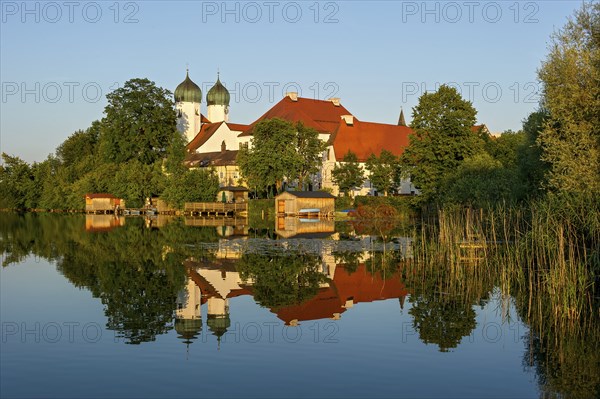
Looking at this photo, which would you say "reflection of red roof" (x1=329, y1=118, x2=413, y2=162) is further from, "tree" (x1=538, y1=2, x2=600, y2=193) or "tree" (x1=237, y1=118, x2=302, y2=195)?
"tree" (x1=538, y1=2, x2=600, y2=193)

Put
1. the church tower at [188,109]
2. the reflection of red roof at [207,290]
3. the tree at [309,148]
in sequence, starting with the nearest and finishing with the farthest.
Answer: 1. the reflection of red roof at [207,290]
2. the tree at [309,148]
3. the church tower at [188,109]

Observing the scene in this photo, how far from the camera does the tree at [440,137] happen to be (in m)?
56.1

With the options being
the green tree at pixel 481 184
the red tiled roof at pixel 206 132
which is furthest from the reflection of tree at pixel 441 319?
the red tiled roof at pixel 206 132

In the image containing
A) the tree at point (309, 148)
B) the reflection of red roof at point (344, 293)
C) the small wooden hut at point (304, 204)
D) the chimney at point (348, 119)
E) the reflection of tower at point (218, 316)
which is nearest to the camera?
the reflection of tower at point (218, 316)

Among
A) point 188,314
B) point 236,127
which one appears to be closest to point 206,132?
point 236,127

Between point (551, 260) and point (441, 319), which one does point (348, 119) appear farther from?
point (441, 319)

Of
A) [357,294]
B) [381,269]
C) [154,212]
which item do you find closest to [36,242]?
[381,269]

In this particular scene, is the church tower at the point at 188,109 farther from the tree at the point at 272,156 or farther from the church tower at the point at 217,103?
the tree at the point at 272,156

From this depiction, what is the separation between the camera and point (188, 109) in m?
114

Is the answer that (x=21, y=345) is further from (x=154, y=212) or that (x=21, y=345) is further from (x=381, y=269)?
(x=154, y=212)

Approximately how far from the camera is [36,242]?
40094 mm

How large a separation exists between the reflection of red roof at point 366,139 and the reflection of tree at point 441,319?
68.3 meters

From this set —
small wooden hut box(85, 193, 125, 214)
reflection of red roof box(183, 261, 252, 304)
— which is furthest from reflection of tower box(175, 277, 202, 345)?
small wooden hut box(85, 193, 125, 214)

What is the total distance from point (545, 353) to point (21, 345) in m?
10.0
